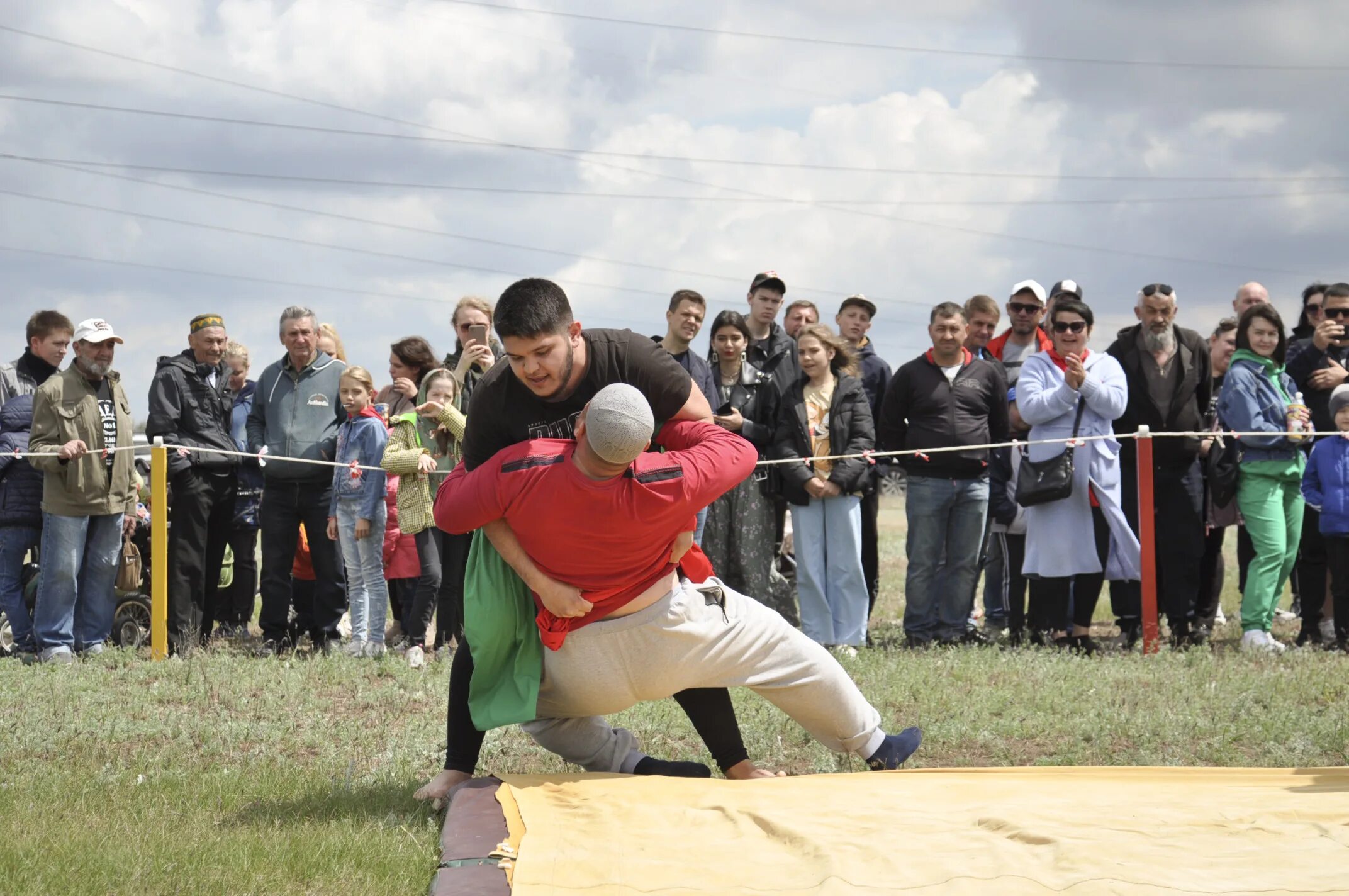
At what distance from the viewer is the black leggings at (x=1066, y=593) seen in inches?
371

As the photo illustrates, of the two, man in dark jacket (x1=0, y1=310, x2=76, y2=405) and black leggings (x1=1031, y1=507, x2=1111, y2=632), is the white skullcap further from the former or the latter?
man in dark jacket (x1=0, y1=310, x2=76, y2=405)

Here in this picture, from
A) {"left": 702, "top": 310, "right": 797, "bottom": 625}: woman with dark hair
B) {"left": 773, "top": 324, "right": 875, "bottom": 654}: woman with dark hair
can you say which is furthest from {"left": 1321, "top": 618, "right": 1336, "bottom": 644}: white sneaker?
{"left": 702, "top": 310, "right": 797, "bottom": 625}: woman with dark hair

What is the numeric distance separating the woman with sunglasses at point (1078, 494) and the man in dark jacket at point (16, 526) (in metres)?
6.85

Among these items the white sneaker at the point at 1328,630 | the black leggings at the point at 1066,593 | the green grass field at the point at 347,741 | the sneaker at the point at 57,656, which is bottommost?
the green grass field at the point at 347,741

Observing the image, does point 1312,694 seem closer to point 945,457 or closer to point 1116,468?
point 1116,468

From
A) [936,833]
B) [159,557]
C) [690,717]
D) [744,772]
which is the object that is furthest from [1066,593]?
[159,557]

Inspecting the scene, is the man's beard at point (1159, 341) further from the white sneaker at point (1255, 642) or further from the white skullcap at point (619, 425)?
the white skullcap at point (619, 425)

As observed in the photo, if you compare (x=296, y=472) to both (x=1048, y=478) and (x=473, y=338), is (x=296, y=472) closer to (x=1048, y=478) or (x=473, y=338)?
(x=473, y=338)

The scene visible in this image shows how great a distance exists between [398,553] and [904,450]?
3697 mm

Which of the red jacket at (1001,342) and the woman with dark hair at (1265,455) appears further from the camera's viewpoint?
the red jacket at (1001,342)

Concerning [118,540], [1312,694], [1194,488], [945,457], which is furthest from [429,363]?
[1312,694]

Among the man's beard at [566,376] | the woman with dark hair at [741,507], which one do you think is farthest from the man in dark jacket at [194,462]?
the man's beard at [566,376]

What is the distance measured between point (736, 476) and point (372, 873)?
187 cm

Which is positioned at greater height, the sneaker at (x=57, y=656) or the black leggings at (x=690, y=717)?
the black leggings at (x=690, y=717)
